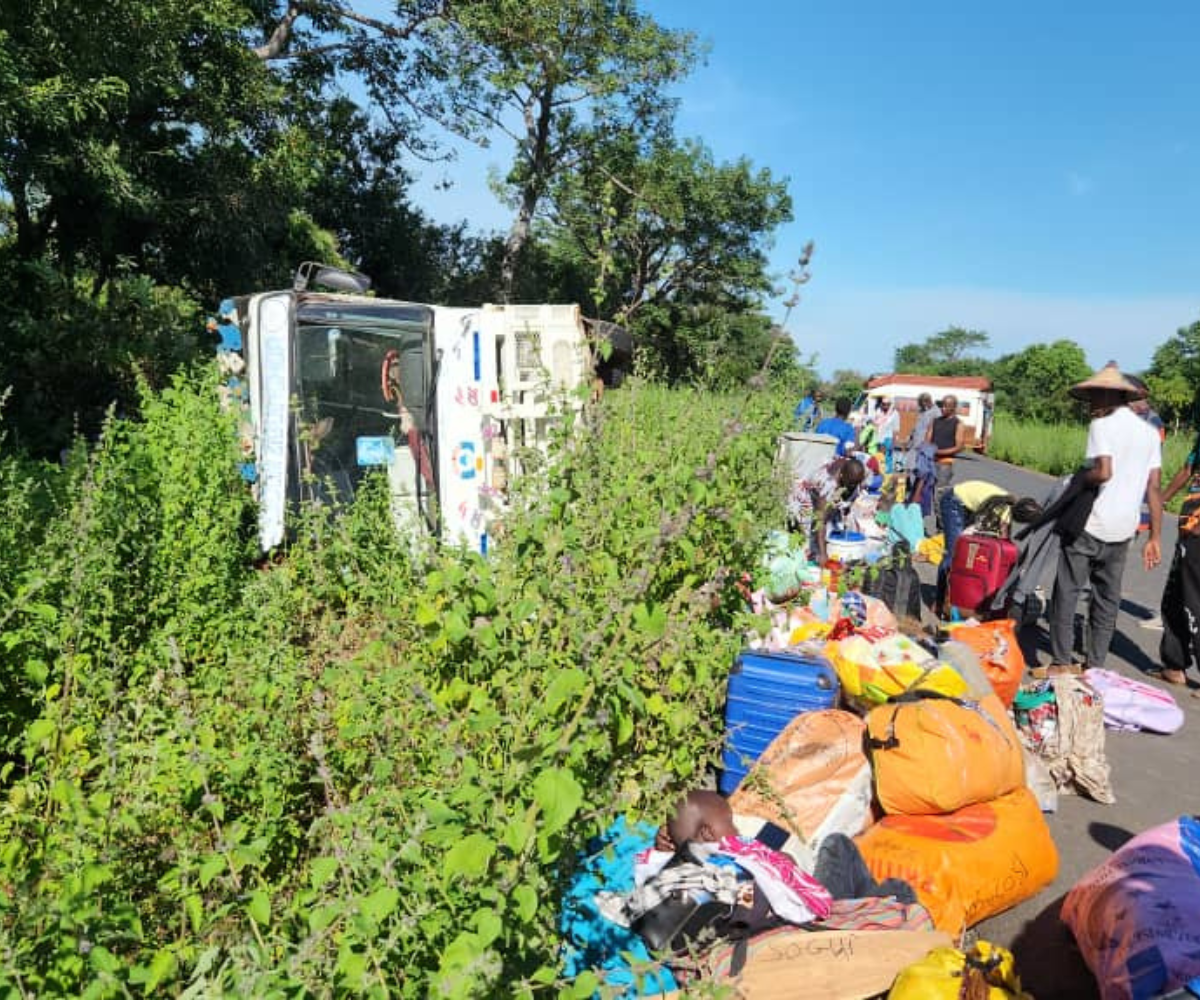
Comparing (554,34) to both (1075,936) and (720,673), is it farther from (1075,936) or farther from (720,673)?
(1075,936)

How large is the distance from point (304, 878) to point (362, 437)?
14.6 feet

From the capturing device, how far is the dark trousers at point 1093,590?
5.34m

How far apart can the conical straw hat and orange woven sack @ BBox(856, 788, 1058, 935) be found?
10.3 feet

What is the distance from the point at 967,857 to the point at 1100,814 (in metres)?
1.33

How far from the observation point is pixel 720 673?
353 centimetres

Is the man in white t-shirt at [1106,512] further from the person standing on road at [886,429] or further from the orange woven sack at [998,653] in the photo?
the person standing on road at [886,429]

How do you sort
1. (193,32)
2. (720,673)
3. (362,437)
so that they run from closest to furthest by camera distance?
(720,673), (362,437), (193,32)

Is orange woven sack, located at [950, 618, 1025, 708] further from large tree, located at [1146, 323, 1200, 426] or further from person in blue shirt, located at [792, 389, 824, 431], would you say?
large tree, located at [1146, 323, 1200, 426]

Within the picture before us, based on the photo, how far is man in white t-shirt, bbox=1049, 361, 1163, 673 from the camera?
5.27 metres

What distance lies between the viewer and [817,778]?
133 inches

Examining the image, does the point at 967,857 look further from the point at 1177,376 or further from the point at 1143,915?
the point at 1177,376

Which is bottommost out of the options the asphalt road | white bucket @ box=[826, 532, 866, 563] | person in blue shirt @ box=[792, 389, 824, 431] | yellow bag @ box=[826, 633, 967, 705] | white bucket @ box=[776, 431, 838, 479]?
the asphalt road

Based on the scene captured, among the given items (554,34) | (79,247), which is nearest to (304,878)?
(79,247)

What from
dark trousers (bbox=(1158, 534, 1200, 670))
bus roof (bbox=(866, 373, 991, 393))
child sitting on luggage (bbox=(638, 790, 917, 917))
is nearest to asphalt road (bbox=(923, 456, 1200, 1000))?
dark trousers (bbox=(1158, 534, 1200, 670))
